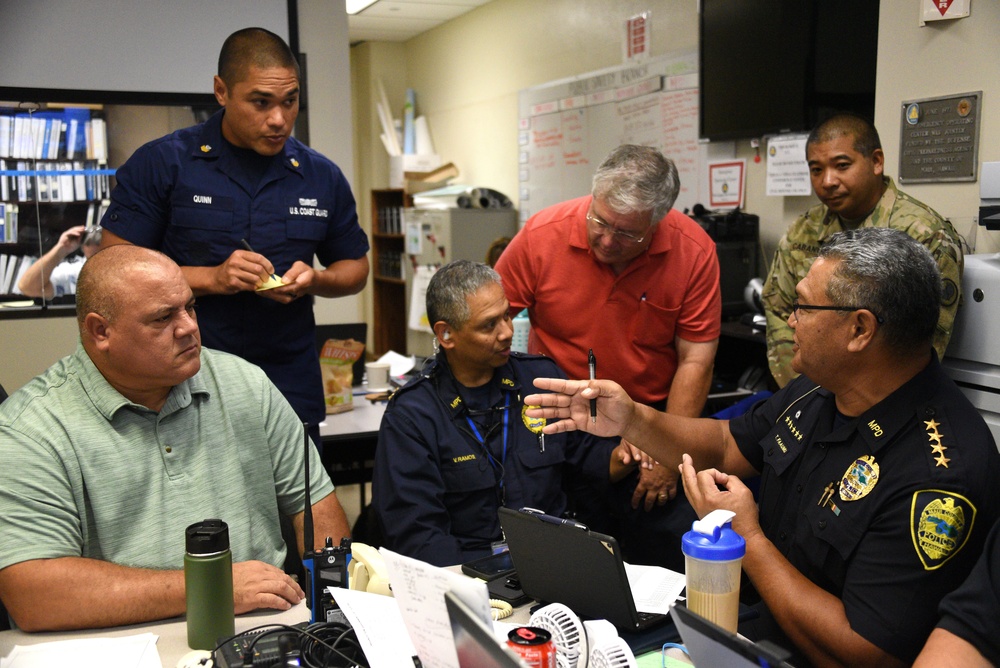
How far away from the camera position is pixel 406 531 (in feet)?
7.09

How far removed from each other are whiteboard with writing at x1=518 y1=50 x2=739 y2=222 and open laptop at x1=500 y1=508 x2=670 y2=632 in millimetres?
3411

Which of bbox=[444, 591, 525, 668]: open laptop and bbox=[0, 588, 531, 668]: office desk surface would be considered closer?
bbox=[444, 591, 525, 668]: open laptop

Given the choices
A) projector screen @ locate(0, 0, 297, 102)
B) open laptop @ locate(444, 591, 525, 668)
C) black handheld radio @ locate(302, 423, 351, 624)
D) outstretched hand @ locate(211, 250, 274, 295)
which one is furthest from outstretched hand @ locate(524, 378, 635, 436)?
projector screen @ locate(0, 0, 297, 102)

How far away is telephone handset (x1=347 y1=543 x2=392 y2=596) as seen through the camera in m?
1.58

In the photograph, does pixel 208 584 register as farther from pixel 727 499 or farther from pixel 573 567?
pixel 727 499

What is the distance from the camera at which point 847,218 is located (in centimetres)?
297

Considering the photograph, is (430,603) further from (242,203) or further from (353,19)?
(353,19)

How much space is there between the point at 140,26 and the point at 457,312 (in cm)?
262

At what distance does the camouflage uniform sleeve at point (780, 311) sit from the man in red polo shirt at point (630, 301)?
38cm

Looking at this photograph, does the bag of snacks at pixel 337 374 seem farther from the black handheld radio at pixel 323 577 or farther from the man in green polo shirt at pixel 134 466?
the black handheld radio at pixel 323 577

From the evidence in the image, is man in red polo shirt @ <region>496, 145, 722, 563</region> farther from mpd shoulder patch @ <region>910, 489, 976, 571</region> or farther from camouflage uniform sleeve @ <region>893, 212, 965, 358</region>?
mpd shoulder patch @ <region>910, 489, 976, 571</region>

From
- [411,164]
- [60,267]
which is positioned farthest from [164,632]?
[411,164]

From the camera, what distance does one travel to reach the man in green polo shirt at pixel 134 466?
62.8 inches

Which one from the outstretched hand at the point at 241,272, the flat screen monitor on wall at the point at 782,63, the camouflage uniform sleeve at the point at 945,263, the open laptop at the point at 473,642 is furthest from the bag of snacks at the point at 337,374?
the open laptop at the point at 473,642
